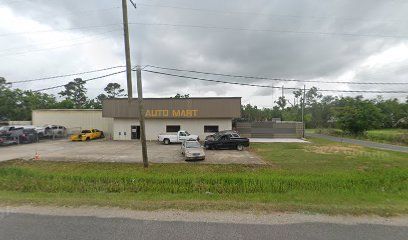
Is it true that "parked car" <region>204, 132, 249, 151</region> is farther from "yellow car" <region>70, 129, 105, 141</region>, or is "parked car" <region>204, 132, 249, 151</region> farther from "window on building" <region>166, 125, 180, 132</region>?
"yellow car" <region>70, 129, 105, 141</region>

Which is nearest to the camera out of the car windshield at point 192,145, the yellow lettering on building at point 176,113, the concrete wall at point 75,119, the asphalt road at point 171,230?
the asphalt road at point 171,230

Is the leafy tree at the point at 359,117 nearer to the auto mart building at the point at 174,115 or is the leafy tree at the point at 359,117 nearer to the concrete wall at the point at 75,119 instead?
the auto mart building at the point at 174,115

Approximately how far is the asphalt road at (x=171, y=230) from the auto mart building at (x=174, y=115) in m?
24.8

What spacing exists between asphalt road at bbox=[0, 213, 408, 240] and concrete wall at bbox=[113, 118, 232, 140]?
25.7m

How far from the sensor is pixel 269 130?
36062 mm

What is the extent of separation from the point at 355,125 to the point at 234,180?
40.2 meters

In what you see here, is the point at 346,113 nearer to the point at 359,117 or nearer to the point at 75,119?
the point at 359,117

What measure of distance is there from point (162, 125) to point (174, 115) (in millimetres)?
2347

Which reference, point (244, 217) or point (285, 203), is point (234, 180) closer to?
point (285, 203)

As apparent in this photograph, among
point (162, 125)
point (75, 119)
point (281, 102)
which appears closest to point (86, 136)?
point (75, 119)

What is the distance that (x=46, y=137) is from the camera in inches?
1330

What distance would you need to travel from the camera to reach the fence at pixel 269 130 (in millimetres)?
35906

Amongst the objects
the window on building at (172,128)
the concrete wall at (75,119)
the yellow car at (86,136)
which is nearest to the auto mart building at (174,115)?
the window on building at (172,128)

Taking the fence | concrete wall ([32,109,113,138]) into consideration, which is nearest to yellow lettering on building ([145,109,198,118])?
the fence
